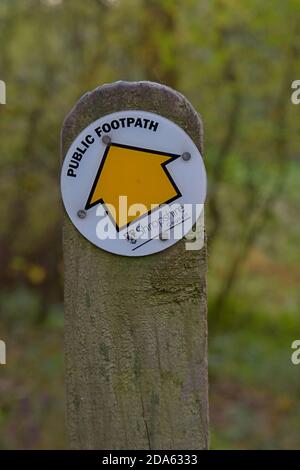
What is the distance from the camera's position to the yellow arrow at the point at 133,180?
133 cm

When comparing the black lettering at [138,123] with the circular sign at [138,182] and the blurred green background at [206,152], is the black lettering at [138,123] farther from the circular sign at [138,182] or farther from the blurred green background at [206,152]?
the blurred green background at [206,152]

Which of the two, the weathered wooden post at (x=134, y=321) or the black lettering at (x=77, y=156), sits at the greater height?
the black lettering at (x=77, y=156)

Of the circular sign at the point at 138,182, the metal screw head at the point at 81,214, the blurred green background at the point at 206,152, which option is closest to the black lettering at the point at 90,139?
the circular sign at the point at 138,182

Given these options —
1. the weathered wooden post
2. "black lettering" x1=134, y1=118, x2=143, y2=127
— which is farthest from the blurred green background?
"black lettering" x1=134, y1=118, x2=143, y2=127

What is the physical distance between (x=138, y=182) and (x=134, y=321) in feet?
0.95

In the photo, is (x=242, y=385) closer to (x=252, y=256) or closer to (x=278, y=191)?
(x=278, y=191)

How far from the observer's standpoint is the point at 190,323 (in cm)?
137

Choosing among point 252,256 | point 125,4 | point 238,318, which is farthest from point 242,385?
point 125,4

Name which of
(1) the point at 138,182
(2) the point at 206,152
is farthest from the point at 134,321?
(2) the point at 206,152

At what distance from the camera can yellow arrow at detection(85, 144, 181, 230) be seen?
1328mm

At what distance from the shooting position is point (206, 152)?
238 inches

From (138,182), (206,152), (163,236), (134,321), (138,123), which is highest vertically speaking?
(206,152)

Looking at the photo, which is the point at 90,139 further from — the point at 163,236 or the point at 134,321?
the point at 134,321

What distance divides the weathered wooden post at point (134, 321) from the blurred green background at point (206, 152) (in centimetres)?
398
